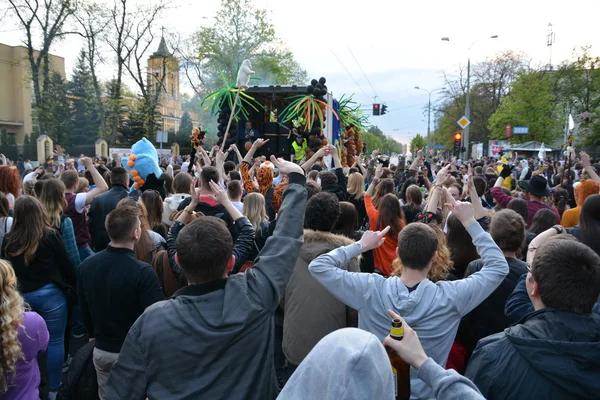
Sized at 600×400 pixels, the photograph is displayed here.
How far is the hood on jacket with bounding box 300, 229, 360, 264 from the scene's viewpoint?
3.14 metres

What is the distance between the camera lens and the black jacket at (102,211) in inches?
216

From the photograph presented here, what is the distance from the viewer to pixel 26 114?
162 ft

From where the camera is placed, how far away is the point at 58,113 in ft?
135

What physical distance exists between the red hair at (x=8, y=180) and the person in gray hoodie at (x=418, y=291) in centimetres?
452

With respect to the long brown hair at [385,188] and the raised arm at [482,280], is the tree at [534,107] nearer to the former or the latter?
the long brown hair at [385,188]

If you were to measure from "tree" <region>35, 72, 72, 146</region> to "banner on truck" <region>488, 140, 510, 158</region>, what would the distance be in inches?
1402

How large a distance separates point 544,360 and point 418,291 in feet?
2.51

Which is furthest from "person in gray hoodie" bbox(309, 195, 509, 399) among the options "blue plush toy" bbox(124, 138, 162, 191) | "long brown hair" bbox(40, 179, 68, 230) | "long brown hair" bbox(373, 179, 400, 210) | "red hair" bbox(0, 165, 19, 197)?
"blue plush toy" bbox(124, 138, 162, 191)

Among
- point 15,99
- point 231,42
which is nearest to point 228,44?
point 231,42

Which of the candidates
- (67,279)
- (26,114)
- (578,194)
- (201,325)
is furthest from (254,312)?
(26,114)

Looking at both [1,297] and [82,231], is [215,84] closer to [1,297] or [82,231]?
[82,231]

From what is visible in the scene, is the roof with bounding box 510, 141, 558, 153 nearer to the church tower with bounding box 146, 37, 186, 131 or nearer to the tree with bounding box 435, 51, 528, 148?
the tree with bounding box 435, 51, 528, 148

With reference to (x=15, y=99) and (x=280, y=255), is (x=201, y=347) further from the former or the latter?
(x=15, y=99)

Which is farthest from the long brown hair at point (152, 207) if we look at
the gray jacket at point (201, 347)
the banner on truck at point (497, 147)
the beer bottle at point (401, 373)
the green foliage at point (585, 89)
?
the green foliage at point (585, 89)
